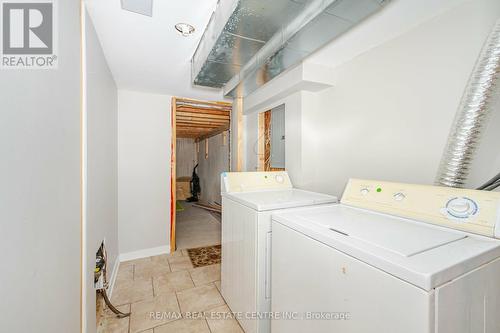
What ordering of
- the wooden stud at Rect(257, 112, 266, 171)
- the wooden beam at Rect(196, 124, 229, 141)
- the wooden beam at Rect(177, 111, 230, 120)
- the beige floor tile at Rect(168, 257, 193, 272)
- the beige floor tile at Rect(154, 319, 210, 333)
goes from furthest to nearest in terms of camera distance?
1. the wooden beam at Rect(196, 124, 229, 141)
2. the wooden beam at Rect(177, 111, 230, 120)
3. the wooden stud at Rect(257, 112, 266, 171)
4. the beige floor tile at Rect(168, 257, 193, 272)
5. the beige floor tile at Rect(154, 319, 210, 333)

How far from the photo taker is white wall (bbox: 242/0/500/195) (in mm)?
1234

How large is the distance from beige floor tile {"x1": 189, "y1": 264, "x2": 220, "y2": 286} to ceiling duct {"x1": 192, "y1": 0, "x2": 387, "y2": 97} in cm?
215

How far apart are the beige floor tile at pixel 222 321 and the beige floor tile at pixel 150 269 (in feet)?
3.16

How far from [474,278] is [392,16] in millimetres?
1472

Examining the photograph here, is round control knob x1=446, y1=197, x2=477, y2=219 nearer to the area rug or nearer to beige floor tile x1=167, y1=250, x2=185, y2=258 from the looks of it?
the area rug

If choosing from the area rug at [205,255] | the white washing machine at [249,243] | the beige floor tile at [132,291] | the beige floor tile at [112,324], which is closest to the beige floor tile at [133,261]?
the beige floor tile at [132,291]

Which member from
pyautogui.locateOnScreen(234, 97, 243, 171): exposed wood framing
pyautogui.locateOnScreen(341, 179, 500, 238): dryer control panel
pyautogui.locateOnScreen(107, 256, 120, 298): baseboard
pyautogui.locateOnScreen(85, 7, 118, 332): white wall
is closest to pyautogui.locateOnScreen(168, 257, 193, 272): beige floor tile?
pyautogui.locateOnScreen(107, 256, 120, 298): baseboard

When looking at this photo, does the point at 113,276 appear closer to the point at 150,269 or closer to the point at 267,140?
the point at 150,269

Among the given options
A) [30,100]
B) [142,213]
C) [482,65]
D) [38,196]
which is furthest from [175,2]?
[142,213]

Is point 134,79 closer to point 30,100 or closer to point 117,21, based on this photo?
point 117,21

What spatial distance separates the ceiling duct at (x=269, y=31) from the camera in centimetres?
110

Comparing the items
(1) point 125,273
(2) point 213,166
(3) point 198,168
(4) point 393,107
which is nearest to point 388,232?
(4) point 393,107

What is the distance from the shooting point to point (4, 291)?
1.85 ft

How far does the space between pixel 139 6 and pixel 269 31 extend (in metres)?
0.82
